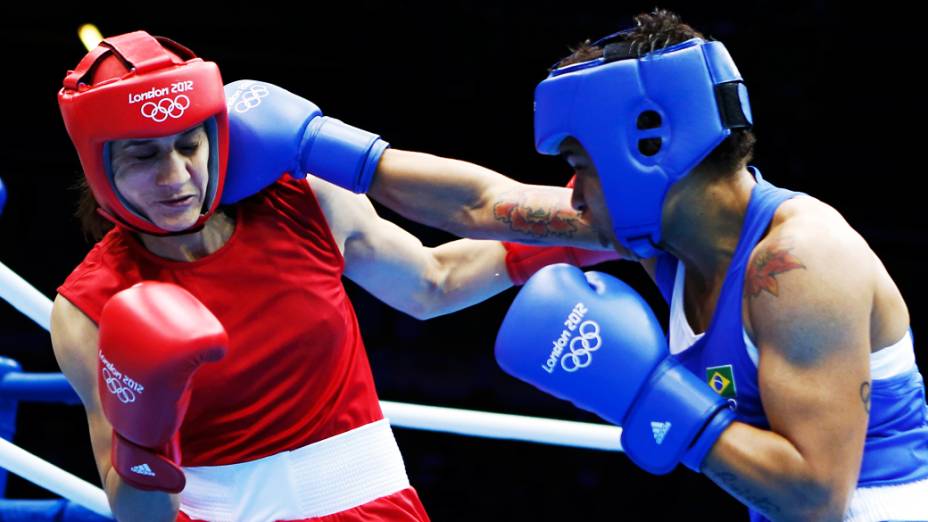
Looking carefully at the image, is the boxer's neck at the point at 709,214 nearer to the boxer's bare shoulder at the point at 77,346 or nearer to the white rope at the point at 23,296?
the boxer's bare shoulder at the point at 77,346

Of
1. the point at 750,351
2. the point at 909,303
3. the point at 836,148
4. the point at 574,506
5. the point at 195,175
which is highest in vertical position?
the point at 195,175

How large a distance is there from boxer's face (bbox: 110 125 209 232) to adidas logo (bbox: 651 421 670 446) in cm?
92

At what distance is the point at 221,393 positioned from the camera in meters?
2.15

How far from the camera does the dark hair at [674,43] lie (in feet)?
6.36

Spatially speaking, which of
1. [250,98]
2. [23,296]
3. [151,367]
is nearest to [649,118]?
[250,98]

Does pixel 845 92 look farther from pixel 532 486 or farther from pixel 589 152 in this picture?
pixel 589 152

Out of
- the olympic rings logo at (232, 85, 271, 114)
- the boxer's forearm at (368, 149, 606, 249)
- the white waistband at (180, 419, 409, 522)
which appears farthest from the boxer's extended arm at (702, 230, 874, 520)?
the olympic rings logo at (232, 85, 271, 114)

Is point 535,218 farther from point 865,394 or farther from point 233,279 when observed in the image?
point 865,394

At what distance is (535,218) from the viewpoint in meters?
2.34

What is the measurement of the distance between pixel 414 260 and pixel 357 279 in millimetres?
135

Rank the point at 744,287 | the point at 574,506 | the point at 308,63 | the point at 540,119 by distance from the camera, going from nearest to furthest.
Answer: the point at 744,287 → the point at 540,119 → the point at 574,506 → the point at 308,63

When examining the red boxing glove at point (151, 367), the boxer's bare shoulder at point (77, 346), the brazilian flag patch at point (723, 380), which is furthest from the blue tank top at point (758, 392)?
the boxer's bare shoulder at point (77, 346)

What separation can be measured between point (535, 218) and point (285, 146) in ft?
1.74

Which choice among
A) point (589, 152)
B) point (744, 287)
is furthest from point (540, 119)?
point (744, 287)
